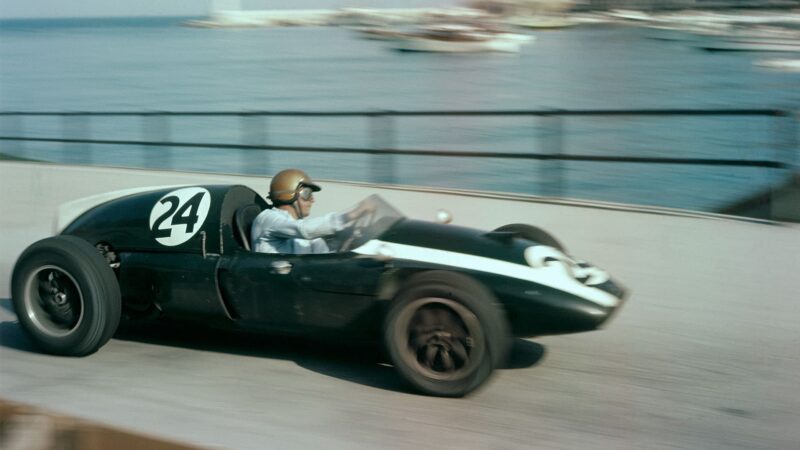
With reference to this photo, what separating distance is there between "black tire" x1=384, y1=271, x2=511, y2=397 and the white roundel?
1590 mm

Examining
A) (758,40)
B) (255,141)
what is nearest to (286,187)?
(255,141)

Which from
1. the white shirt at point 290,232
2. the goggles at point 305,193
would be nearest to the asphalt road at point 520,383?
the white shirt at point 290,232

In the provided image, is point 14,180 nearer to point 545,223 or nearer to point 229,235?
point 545,223

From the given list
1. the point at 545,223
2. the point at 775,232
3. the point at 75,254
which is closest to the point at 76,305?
the point at 75,254

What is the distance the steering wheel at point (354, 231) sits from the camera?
232 inches

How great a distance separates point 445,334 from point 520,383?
66cm

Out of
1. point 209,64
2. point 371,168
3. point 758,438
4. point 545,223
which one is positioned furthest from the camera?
point 209,64

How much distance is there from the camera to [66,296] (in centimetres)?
625

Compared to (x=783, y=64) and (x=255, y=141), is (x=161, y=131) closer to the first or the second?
(x=255, y=141)

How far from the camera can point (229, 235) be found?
6.16m

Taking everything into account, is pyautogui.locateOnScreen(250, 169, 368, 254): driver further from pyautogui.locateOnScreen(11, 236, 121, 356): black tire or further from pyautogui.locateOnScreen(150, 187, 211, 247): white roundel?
pyautogui.locateOnScreen(11, 236, 121, 356): black tire

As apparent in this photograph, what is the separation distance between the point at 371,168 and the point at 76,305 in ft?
25.6

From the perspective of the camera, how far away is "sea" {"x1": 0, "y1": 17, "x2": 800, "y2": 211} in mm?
17516

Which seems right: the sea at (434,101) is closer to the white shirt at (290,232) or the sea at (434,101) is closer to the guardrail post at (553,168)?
the guardrail post at (553,168)
